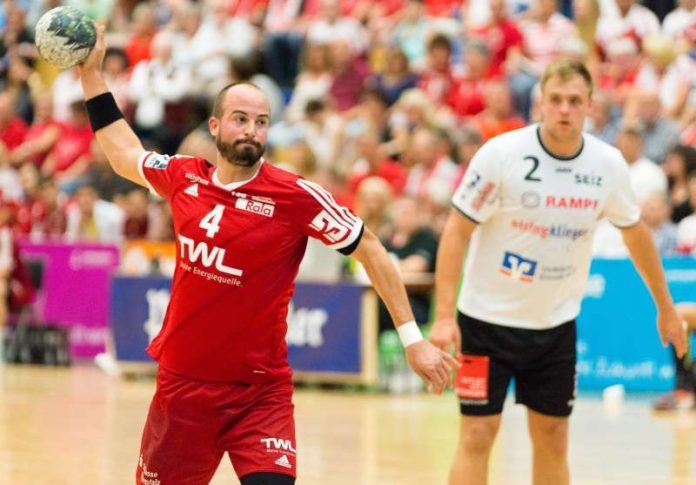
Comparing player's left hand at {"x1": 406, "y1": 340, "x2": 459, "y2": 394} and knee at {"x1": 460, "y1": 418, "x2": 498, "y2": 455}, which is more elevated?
player's left hand at {"x1": 406, "y1": 340, "x2": 459, "y2": 394}

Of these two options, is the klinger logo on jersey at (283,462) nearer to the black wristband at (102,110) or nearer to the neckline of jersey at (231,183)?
the neckline of jersey at (231,183)

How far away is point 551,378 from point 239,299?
1.87 meters

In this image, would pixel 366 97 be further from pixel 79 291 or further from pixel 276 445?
pixel 276 445

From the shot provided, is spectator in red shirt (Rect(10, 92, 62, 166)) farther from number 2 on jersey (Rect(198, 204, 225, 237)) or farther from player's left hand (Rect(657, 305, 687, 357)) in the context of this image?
number 2 on jersey (Rect(198, 204, 225, 237))

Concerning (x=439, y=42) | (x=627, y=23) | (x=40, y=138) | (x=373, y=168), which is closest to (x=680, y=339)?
(x=373, y=168)

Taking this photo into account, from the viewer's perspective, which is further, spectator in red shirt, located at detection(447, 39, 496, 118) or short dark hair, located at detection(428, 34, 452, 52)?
short dark hair, located at detection(428, 34, 452, 52)

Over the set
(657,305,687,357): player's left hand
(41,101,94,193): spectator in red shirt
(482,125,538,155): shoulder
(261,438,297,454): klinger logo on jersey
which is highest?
(41,101,94,193): spectator in red shirt

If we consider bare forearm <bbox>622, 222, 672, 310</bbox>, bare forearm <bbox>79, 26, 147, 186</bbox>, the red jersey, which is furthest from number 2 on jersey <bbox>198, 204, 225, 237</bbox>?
bare forearm <bbox>622, 222, 672, 310</bbox>

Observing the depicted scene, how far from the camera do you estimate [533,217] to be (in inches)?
272

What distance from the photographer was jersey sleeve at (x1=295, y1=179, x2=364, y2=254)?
577cm

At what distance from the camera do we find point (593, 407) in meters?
13.0

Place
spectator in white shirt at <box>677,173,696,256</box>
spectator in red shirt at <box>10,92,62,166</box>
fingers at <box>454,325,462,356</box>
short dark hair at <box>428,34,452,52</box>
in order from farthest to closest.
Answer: spectator in red shirt at <box>10,92,62,166</box> < short dark hair at <box>428,34,452,52</box> < spectator in white shirt at <box>677,173,696,256</box> < fingers at <box>454,325,462,356</box>

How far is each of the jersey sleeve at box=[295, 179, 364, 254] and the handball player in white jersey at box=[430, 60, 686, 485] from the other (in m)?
1.12

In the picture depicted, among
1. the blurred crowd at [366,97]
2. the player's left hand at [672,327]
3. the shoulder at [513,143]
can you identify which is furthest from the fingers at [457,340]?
the blurred crowd at [366,97]
